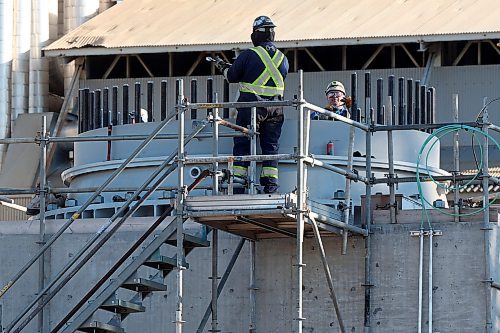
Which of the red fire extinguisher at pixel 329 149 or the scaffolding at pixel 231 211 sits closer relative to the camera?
the scaffolding at pixel 231 211

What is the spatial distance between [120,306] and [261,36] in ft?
12.8

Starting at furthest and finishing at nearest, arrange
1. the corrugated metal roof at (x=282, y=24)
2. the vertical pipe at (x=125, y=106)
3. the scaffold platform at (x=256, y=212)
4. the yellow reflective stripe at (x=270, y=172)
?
1. the corrugated metal roof at (x=282, y=24)
2. the vertical pipe at (x=125, y=106)
3. the yellow reflective stripe at (x=270, y=172)
4. the scaffold platform at (x=256, y=212)

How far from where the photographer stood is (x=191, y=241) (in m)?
22.2

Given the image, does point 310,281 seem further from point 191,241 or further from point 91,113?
point 91,113

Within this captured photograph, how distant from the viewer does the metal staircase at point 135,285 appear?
22.0 meters

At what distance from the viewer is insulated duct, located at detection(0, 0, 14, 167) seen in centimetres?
4212

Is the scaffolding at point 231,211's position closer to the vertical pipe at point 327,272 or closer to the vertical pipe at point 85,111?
the vertical pipe at point 327,272

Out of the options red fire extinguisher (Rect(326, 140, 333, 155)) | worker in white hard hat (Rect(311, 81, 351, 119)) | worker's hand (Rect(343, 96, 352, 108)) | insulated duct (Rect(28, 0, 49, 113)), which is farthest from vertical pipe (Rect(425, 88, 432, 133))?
insulated duct (Rect(28, 0, 49, 113))

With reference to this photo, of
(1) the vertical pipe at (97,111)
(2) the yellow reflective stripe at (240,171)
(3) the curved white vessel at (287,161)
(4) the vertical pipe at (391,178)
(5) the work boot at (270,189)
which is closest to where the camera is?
(5) the work boot at (270,189)

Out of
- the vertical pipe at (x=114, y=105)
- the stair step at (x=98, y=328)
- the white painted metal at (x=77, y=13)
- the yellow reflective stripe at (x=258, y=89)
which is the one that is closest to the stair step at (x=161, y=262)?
the stair step at (x=98, y=328)

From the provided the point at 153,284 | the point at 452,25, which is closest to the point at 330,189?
the point at 153,284

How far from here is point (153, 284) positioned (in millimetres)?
22250

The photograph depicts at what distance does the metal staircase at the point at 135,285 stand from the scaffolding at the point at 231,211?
0.02 m

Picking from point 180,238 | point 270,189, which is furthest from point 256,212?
point 270,189
